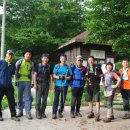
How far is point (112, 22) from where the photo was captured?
12.8m

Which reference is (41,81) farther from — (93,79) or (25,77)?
(93,79)

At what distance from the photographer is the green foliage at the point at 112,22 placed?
12531mm

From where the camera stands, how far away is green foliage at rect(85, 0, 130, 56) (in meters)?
12.5

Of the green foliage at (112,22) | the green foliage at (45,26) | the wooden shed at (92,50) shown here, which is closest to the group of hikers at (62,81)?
the green foliage at (112,22)

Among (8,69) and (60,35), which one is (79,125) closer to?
(8,69)

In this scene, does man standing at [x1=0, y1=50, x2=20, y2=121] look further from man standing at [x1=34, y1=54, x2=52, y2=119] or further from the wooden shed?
the wooden shed

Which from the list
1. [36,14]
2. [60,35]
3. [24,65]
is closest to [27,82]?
[24,65]

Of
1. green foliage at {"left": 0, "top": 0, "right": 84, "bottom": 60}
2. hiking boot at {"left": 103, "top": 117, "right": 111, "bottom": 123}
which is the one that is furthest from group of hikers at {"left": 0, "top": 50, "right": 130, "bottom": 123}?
green foliage at {"left": 0, "top": 0, "right": 84, "bottom": 60}

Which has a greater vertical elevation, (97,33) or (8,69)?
(97,33)

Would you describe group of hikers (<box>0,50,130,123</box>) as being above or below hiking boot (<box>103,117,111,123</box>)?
above

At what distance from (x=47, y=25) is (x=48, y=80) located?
Answer: 77.1 ft

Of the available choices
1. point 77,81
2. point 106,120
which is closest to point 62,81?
point 77,81

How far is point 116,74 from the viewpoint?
10.1 meters

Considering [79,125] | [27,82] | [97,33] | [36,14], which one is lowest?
[79,125]
